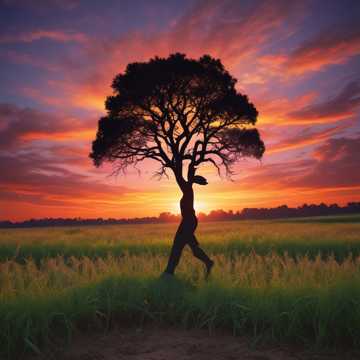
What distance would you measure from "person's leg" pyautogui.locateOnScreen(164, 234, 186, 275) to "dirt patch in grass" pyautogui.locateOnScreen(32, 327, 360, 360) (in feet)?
5.18

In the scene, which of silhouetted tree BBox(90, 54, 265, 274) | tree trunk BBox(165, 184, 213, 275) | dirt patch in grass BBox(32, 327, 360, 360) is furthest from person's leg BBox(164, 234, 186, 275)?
silhouetted tree BBox(90, 54, 265, 274)

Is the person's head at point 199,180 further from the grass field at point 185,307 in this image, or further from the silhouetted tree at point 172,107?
the silhouetted tree at point 172,107

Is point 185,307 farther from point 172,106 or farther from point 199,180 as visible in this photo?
point 172,106

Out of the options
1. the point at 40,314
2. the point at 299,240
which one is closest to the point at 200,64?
the point at 299,240

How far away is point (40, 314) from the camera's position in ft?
17.9

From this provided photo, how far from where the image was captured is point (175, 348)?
17.0 feet

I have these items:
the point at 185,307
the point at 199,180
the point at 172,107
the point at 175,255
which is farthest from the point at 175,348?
the point at 172,107

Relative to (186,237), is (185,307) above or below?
below

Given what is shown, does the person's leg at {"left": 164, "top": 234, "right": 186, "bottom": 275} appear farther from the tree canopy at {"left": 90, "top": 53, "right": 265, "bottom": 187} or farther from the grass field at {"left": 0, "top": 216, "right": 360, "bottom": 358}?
the tree canopy at {"left": 90, "top": 53, "right": 265, "bottom": 187}

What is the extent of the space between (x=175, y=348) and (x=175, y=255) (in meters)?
2.34

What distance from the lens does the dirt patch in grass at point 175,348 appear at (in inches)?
194

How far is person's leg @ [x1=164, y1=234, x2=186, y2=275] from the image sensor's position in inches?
286

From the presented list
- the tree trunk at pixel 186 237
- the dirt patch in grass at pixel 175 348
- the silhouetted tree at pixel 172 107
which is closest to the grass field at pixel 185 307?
the dirt patch in grass at pixel 175 348

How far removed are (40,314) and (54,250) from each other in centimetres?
1192
